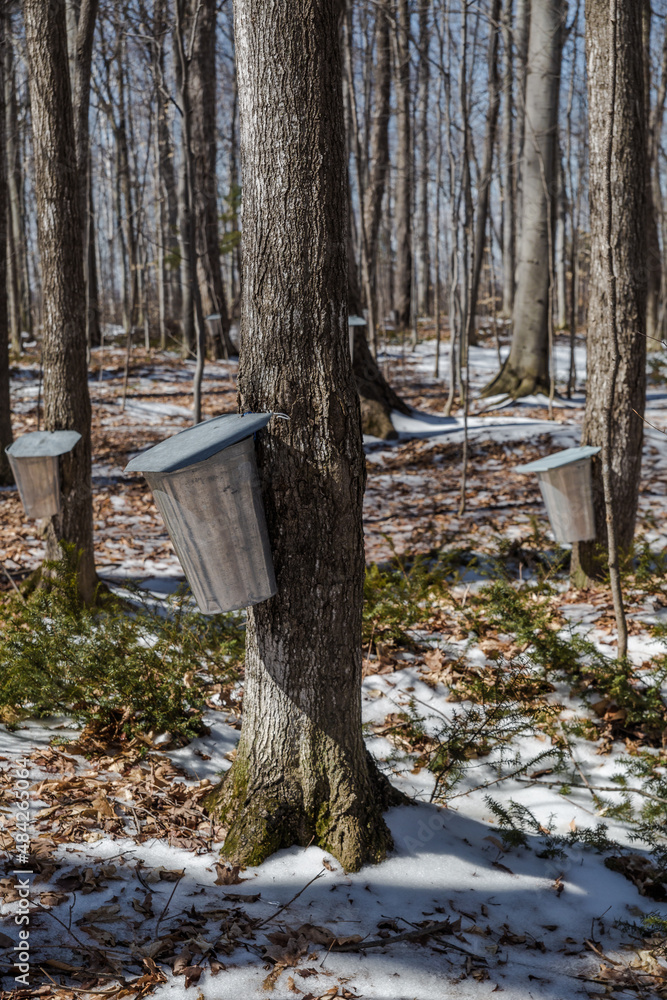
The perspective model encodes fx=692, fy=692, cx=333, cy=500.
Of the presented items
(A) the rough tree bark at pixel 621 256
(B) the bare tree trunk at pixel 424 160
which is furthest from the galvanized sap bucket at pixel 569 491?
(B) the bare tree trunk at pixel 424 160

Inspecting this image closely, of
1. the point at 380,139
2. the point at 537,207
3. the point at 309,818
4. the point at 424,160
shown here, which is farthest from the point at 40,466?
the point at 424,160

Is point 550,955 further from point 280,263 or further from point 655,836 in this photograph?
point 280,263

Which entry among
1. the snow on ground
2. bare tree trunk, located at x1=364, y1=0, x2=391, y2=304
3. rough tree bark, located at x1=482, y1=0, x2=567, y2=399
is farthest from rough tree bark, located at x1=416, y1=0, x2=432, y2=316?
the snow on ground

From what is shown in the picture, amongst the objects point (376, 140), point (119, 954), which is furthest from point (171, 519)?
point (376, 140)

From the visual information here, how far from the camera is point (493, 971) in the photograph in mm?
1943

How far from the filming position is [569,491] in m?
3.81

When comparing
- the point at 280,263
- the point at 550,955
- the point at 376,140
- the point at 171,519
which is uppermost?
the point at 376,140

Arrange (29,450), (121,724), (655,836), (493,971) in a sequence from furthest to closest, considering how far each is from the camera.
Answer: (29,450)
(121,724)
(655,836)
(493,971)

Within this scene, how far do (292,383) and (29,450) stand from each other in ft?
8.09

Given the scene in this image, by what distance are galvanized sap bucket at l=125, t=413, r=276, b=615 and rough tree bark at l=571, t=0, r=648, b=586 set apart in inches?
93.4

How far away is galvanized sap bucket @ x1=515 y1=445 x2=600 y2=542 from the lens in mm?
3748

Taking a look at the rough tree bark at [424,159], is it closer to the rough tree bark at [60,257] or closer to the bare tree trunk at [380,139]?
the bare tree trunk at [380,139]
